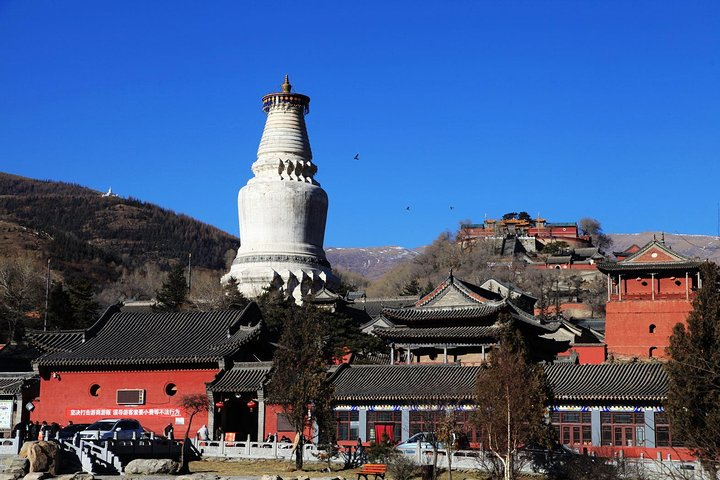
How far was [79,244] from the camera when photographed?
5167 inches

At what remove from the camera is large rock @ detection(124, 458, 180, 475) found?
1164 inches

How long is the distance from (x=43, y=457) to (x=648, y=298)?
32.3 meters

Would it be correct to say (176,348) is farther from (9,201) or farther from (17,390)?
(9,201)

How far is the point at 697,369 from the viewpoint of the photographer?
2675 cm

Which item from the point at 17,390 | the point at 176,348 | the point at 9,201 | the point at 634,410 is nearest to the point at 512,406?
the point at 634,410

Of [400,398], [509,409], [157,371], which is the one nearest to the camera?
[509,409]

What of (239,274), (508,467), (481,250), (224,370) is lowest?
(508,467)

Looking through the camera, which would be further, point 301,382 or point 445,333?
point 445,333

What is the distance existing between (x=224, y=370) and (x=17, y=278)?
142 ft

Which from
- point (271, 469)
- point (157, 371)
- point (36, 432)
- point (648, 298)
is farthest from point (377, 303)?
point (271, 469)

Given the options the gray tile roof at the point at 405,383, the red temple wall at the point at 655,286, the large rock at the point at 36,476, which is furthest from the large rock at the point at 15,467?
the red temple wall at the point at 655,286

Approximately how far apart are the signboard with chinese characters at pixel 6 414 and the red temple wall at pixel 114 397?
1.54 meters

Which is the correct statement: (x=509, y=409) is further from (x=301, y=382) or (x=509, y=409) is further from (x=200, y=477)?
(x=200, y=477)

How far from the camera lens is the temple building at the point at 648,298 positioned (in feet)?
170
